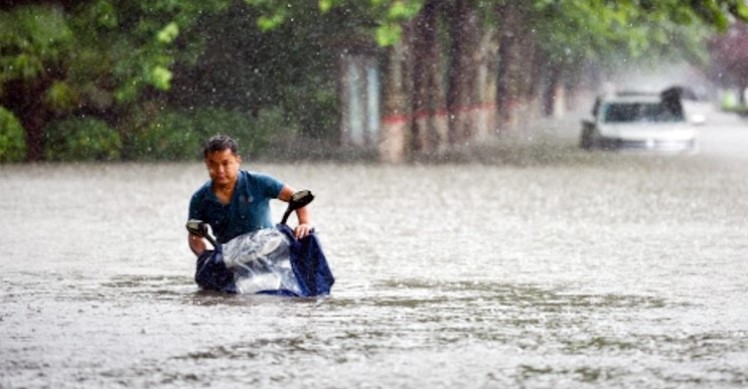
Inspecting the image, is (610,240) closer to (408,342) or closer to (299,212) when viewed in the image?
(299,212)

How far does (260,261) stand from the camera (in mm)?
12062

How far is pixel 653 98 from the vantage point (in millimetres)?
44000

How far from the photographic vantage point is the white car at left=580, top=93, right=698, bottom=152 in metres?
41.4

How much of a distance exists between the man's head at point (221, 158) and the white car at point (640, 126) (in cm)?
2986

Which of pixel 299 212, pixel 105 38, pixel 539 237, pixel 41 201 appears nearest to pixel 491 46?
pixel 105 38

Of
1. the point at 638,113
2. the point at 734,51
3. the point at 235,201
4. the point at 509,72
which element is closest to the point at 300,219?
the point at 235,201

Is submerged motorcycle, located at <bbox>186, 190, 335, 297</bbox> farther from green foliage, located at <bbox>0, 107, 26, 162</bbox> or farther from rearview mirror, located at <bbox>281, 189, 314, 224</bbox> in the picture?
green foliage, located at <bbox>0, 107, 26, 162</bbox>

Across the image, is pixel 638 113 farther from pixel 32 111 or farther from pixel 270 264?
pixel 270 264

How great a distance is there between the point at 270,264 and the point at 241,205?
433 mm

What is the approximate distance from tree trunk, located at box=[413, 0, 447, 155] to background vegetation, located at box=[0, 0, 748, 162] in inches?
1.6

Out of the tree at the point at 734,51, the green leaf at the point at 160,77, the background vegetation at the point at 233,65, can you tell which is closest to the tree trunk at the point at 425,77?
the background vegetation at the point at 233,65

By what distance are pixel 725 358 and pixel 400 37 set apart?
27118mm

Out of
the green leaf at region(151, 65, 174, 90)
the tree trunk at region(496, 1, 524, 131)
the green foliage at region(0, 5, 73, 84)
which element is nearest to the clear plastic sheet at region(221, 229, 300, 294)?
the green foliage at region(0, 5, 73, 84)

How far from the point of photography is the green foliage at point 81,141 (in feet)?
124
